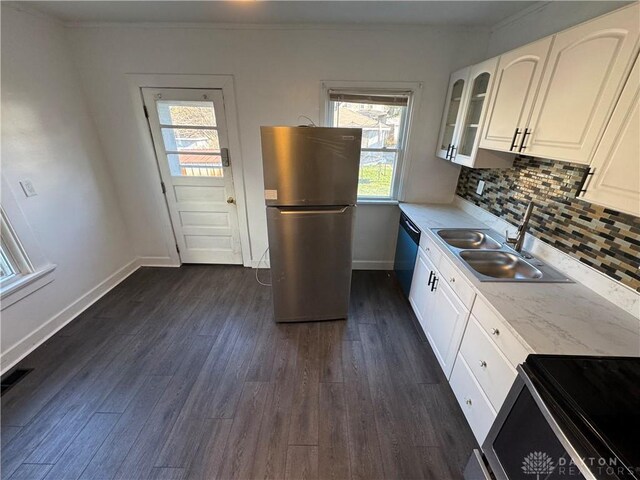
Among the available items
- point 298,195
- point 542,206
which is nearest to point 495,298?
point 542,206

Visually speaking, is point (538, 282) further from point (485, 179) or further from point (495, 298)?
point (485, 179)

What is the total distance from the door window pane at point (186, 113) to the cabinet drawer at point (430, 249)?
238cm

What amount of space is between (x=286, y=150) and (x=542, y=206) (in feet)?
5.89

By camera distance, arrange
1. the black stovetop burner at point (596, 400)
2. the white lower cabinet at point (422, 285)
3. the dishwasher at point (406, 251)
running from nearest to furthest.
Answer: the black stovetop burner at point (596, 400) < the white lower cabinet at point (422, 285) < the dishwasher at point (406, 251)

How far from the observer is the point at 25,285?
1.97 metres

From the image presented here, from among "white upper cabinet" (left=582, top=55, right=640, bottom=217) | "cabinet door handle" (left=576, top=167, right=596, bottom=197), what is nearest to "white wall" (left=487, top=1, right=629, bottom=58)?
"white upper cabinet" (left=582, top=55, right=640, bottom=217)

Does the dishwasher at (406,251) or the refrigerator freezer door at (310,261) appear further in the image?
the dishwasher at (406,251)

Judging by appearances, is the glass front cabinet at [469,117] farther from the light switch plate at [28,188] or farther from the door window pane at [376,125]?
the light switch plate at [28,188]

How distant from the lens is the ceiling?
6.14 feet

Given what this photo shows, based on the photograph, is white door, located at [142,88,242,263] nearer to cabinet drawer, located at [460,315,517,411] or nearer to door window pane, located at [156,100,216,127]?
door window pane, located at [156,100,216,127]

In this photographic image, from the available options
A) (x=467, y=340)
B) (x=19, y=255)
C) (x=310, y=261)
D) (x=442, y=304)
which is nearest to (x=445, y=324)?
(x=442, y=304)

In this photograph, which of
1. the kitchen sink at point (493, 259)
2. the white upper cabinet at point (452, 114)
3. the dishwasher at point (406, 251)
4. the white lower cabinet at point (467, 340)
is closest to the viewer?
the white lower cabinet at point (467, 340)

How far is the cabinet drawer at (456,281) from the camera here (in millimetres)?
1473

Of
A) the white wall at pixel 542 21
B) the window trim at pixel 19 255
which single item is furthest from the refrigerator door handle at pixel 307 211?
the window trim at pixel 19 255
